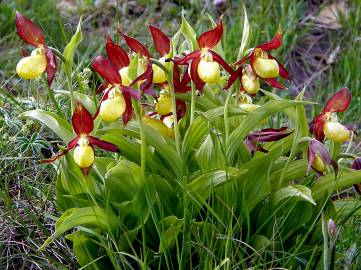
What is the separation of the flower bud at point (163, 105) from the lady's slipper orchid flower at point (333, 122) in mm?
320

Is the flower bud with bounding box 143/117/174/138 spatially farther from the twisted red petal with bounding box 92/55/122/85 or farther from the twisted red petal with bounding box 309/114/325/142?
the twisted red petal with bounding box 309/114/325/142

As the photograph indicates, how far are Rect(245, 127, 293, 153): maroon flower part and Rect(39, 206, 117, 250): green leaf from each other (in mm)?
335

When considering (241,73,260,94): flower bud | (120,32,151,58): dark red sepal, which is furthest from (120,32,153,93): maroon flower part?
(241,73,260,94): flower bud

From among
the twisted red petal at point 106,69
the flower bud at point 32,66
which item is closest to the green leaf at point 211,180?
the twisted red petal at point 106,69

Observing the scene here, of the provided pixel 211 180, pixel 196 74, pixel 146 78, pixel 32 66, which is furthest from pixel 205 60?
pixel 32 66

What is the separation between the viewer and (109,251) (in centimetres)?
141

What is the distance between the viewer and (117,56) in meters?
1.41

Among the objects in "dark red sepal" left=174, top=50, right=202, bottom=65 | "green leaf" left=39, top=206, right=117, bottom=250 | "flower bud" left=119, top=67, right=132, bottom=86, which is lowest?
"green leaf" left=39, top=206, right=117, bottom=250

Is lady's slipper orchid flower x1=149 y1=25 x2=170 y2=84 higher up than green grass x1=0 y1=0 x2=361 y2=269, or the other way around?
lady's slipper orchid flower x1=149 y1=25 x2=170 y2=84

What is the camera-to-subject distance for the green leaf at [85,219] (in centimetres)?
135

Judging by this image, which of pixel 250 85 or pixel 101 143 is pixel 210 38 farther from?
pixel 101 143

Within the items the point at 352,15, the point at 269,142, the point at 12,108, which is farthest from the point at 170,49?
the point at 352,15

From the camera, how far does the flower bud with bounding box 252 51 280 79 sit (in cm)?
138

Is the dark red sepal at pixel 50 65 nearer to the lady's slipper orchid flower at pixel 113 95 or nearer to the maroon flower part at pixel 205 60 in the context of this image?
the lady's slipper orchid flower at pixel 113 95
